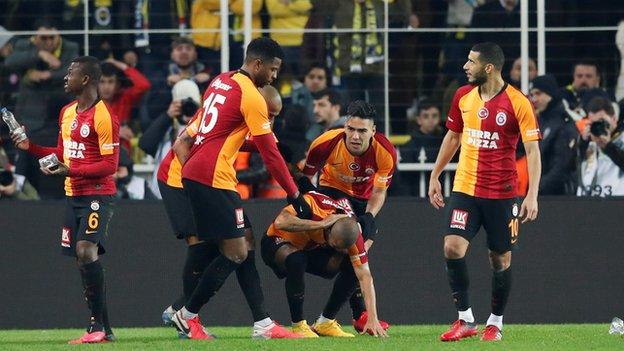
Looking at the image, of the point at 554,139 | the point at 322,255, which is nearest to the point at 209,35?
the point at 554,139

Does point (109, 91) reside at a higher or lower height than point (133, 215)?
higher

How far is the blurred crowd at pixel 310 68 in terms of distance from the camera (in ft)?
48.6

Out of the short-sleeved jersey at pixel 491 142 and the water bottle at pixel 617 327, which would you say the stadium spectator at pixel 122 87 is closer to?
the short-sleeved jersey at pixel 491 142

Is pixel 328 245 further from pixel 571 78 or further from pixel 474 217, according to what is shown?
pixel 571 78

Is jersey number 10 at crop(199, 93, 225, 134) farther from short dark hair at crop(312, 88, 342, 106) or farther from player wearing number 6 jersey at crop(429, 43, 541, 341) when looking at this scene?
short dark hair at crop(312, 88, 342, 106)

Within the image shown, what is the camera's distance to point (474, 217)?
1111 cm

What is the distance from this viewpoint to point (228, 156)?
10938mm

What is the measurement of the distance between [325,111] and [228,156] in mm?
4208

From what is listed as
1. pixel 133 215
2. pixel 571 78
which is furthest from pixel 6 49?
pixel 571 78

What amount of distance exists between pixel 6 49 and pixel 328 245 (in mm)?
5105

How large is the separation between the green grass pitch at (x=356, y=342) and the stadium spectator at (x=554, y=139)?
1972 millimetres

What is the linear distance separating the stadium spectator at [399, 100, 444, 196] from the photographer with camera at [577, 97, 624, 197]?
1.37 meters

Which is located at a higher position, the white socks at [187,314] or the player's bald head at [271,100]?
the player's bald head at [271,100]

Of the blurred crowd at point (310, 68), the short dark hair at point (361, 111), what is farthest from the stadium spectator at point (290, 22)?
the short dark hair at point (361, 111)
